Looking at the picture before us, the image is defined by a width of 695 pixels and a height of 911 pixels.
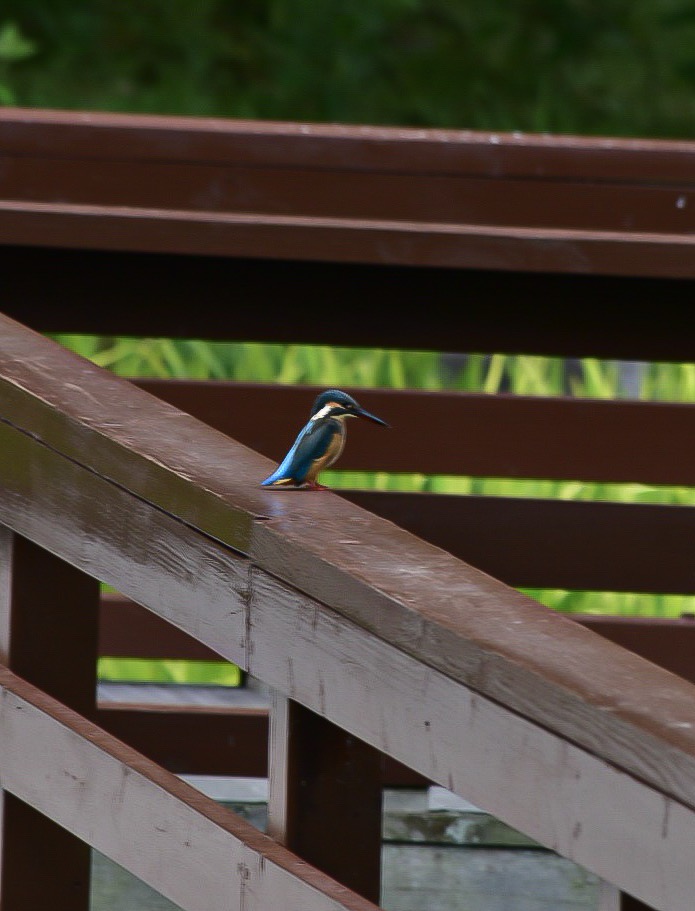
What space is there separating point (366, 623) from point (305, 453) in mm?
247

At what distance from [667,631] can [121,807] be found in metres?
1.37

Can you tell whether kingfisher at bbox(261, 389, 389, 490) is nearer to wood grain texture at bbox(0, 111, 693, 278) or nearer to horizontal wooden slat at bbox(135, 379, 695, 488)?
wood grain texture at bbox(0, 111, 693, 278)

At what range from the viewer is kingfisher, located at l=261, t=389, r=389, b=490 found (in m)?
1.41

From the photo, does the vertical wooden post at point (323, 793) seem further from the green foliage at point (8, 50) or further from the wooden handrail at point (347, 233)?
the green foliage at point (8, 50)

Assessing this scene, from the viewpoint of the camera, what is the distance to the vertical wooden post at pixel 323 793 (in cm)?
135

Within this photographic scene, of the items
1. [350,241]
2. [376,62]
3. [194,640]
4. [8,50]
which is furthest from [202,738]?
[376,62]

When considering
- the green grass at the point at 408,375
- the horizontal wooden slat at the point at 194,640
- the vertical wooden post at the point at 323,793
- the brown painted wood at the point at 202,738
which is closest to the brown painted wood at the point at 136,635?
the horizontal wooden slat at the point at 194,640

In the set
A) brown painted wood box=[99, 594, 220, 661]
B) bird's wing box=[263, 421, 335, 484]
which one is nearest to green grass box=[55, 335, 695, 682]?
brown painted wood box=[99, 594, 220, 661]

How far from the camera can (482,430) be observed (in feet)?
8.29

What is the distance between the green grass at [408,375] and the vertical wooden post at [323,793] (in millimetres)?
1629

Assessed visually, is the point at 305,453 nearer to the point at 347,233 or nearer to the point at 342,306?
the point at 347,233

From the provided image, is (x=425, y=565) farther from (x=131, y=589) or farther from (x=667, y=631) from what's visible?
(x=667, y=631)

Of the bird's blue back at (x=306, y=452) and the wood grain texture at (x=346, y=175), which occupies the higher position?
the wood grain texture at (x=346, y=175)

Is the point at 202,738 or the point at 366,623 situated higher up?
the point at 366,623
